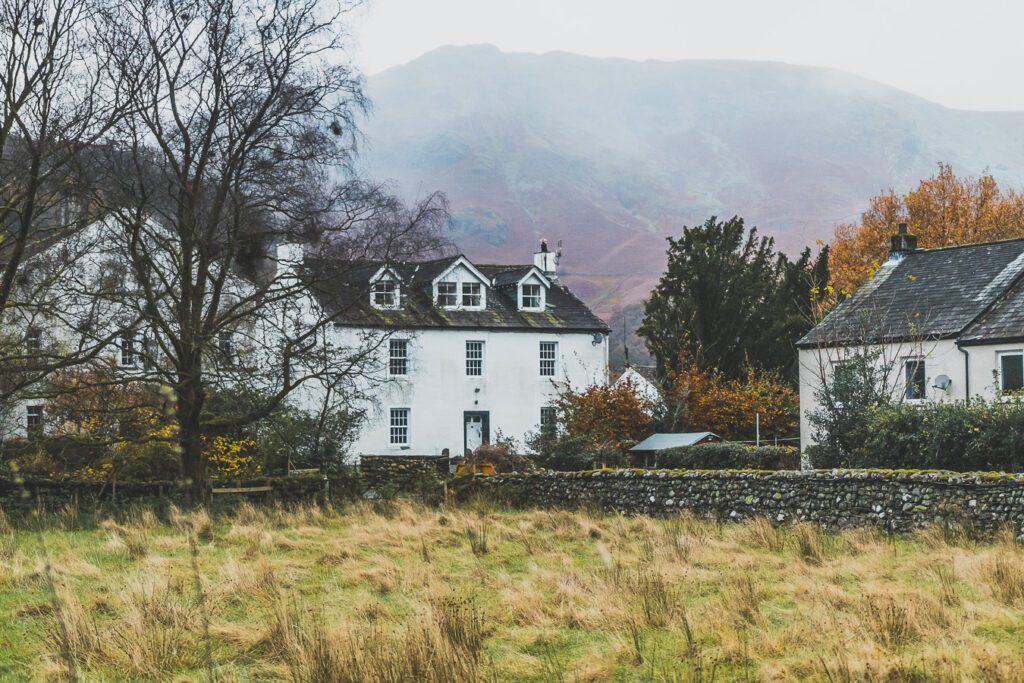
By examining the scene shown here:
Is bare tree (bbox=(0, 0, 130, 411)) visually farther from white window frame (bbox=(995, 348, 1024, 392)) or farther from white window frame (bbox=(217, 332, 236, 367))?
white window frame (bbox=(995, 348, 1024, 392))

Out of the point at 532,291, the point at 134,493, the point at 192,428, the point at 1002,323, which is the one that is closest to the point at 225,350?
the point at 192,428

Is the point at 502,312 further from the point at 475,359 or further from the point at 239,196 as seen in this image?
the point at 239,196

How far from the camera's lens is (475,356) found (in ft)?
159

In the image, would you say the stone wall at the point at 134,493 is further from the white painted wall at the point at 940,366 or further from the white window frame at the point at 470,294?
the white window frame at the point at 470,294

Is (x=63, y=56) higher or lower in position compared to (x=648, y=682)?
higher

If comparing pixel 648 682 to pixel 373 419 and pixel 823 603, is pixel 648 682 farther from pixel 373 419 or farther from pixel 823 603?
pixel 373 419

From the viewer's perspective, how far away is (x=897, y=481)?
2069 cm

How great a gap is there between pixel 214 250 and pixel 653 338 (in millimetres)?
25337

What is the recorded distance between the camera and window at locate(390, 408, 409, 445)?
47.1m

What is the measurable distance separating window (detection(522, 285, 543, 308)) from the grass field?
31.0 metres

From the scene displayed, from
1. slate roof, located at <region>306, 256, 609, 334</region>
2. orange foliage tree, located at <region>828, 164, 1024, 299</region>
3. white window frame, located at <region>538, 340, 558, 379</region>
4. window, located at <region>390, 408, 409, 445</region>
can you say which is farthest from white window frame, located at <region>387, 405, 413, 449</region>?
orange foliage tree, located at <region>828, 164, 1024, 299</region>

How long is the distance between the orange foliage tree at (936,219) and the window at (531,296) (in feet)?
52.4

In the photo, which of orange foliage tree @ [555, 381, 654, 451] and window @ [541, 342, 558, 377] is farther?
window @ [541, 342, 558, 377]

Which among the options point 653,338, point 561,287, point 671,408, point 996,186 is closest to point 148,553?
point 671,408
